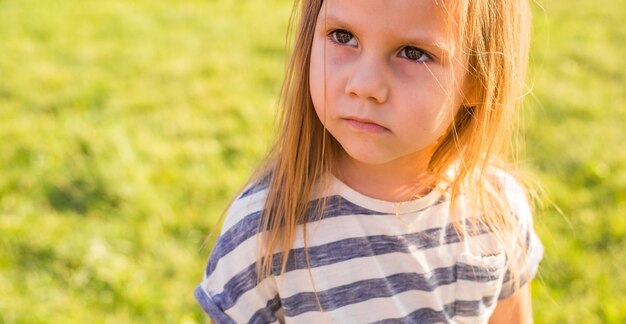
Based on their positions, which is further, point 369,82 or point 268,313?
point 268,313

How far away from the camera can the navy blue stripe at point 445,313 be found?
5.86ft

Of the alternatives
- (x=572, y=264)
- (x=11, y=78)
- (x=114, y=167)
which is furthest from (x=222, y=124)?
(x=572, y=264)

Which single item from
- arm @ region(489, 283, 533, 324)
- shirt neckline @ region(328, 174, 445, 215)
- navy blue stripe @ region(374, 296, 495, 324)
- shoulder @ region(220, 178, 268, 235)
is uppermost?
shoulder @ region(220, 178, 268, 235)

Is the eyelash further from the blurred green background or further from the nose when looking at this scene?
the blurred green background

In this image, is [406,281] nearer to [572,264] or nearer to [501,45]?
[501,45]

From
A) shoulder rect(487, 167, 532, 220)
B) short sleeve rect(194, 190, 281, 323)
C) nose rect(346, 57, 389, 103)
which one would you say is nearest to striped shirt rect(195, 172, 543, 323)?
short sleeve rect(194, 190, 281, 323)

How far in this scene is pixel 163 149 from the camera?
147 inches

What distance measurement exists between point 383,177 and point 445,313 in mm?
362

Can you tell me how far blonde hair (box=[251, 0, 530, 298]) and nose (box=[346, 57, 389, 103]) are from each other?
19 cm

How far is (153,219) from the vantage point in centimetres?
324

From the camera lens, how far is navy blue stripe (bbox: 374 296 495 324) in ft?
5.86

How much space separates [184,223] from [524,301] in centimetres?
166

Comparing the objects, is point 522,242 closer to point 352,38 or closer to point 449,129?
point 449,129

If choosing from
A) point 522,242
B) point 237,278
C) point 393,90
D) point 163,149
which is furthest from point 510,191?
point 163,149
